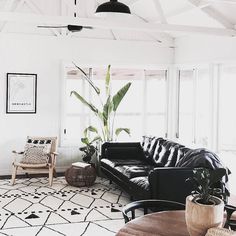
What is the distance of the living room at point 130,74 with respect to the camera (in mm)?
6242

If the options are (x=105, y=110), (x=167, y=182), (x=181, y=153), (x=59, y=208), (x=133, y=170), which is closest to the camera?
(x=167, y=182)

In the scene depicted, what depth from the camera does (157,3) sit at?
572cm

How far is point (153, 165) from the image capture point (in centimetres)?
602

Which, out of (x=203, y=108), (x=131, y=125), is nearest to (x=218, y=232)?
(x=203, y=108)

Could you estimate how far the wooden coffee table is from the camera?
238 centimetres

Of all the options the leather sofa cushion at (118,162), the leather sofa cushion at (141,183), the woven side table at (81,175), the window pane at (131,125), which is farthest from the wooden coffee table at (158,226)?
the window pane at (131,125)

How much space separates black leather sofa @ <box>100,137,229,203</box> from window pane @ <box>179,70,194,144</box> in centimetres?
109

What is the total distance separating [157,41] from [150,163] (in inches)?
106

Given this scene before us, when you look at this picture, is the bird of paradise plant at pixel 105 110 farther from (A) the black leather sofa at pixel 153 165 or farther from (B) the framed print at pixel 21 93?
(B) the framed print at pixel 21 93

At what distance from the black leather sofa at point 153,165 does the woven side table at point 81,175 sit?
0.23 m

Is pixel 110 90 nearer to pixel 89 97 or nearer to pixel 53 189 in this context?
pixel 89 97

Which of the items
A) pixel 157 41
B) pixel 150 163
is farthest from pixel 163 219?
pixel 157 41

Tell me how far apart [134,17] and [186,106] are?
1881 millimetres

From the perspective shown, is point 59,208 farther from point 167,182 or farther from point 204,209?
point 204,209
